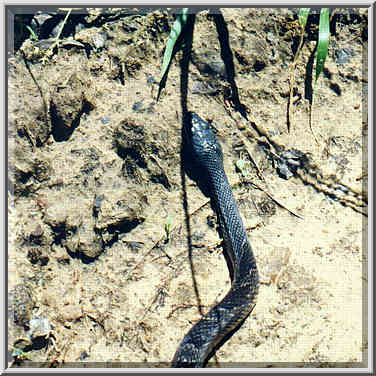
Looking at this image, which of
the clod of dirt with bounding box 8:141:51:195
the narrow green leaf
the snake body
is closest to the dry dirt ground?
the clod of dirt with bounding box 8:141:51:195

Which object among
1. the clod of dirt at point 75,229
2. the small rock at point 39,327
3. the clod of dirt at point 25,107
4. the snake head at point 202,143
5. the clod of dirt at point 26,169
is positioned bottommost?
the small rock at point 39,327

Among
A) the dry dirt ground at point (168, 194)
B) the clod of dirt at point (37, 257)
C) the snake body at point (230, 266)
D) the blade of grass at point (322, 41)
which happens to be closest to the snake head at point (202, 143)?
the snake body at point (230, 266)

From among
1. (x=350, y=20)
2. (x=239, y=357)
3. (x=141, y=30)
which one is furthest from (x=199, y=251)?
(x=350, y=20)

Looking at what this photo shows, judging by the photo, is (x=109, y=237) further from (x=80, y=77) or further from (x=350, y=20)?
(x=350, y=20)

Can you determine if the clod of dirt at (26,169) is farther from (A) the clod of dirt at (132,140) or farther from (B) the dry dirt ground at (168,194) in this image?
(A) the clod of dirt at (132,140)

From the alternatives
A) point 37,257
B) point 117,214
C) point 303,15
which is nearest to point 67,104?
point 117,214

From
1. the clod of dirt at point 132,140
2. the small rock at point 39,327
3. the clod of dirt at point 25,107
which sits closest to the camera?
the small rock at point 39,327
